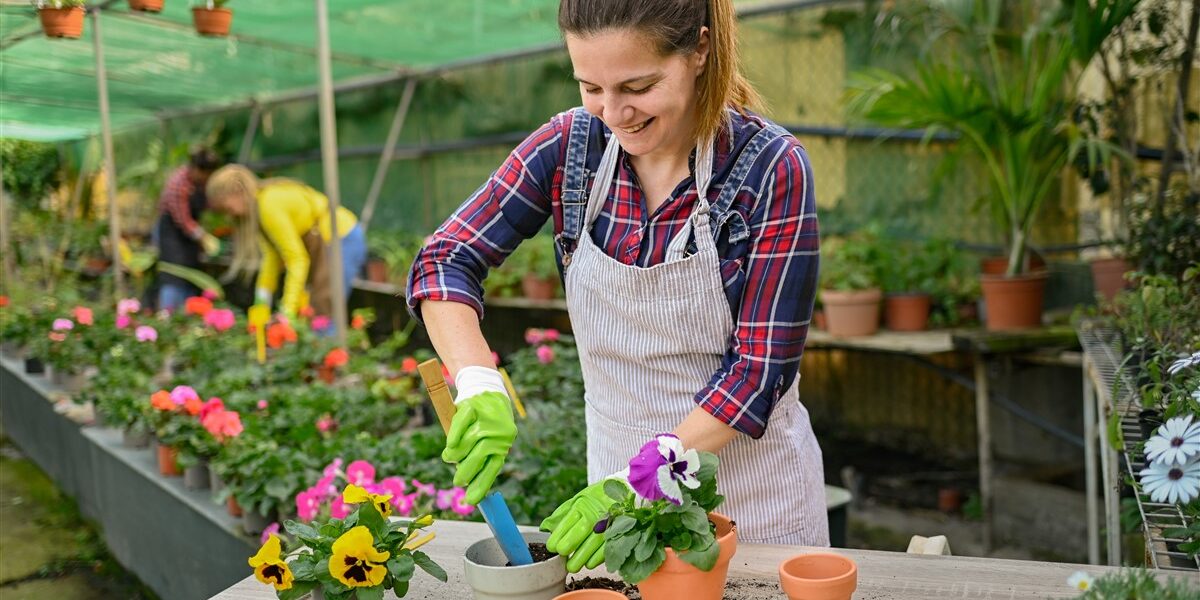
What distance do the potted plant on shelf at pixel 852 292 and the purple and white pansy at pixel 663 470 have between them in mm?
3332

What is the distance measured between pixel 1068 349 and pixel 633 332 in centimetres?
293

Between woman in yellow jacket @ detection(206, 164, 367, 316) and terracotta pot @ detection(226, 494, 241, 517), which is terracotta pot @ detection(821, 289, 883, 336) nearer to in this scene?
woman in yellow jacket @ detection(206, 164, 367, 316)

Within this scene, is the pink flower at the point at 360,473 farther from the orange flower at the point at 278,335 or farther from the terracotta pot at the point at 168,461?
the orange flower at the point at 278,335

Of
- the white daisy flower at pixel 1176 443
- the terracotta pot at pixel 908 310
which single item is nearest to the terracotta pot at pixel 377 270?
the terracotta pot at pixel 908 310

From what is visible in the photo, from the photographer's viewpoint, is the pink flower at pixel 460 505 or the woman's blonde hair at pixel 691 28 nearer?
the woman's blonde hair at pixel 691 28

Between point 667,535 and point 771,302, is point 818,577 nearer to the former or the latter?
point 667,535

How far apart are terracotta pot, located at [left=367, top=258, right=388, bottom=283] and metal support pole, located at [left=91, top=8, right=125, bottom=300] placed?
83.5 inches

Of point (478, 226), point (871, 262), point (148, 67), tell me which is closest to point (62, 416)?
point (478, 226)

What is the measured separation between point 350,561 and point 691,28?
0.83 metres

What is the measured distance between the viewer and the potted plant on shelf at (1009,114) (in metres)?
3.83

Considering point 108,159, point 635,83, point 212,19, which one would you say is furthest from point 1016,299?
point 108,159

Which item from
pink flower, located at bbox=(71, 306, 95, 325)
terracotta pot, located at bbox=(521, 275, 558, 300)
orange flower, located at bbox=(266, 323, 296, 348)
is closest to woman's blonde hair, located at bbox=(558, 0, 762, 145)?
orange flower, located at bbox=(266, 323, 296, 348)

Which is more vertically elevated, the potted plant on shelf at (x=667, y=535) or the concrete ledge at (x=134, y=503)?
the potted plant on shelf at (x=667, y=535)

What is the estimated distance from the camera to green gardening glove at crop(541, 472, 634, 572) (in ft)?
3.93
